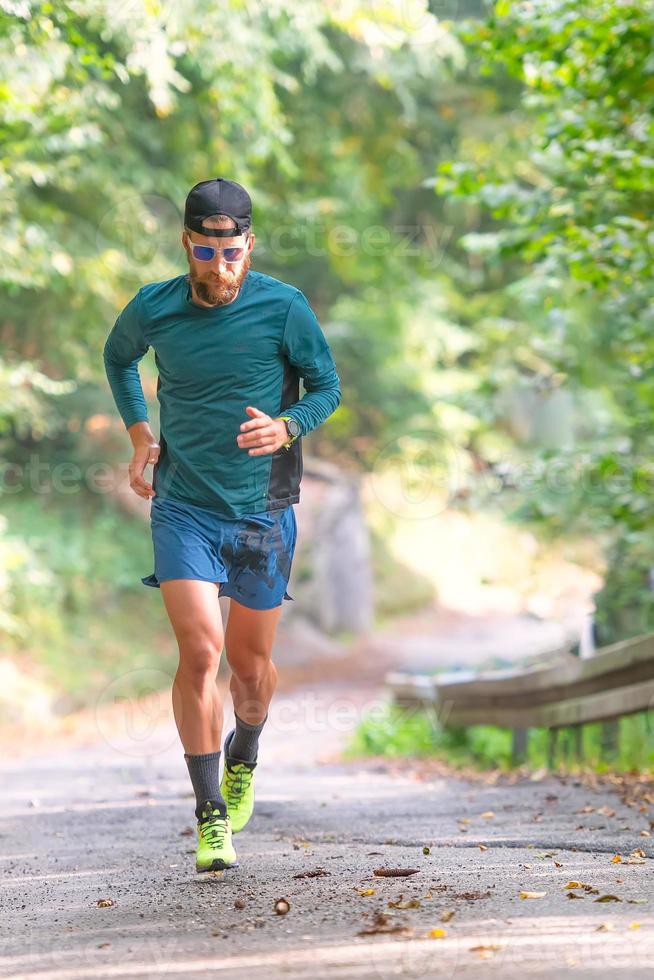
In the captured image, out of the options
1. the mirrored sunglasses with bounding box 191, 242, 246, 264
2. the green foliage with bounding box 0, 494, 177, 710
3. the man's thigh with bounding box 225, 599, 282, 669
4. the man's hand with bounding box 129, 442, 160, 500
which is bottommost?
the man's thigh with bounding box 225, 599, 282, 669

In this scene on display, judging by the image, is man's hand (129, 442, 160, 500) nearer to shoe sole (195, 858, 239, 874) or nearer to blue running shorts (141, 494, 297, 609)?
blue running shorts (141, 494, 297, 609)

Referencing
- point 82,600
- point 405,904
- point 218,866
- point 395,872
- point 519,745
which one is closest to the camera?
point 405,904

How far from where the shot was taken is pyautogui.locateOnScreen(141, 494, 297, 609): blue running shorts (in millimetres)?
4641

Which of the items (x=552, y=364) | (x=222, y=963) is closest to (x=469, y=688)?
(x=552, y=364)

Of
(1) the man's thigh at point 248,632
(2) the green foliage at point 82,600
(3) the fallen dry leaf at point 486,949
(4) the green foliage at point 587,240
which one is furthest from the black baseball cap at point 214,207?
(2) the green foliage at point 82,600

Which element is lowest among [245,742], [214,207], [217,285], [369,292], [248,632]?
[245,742]

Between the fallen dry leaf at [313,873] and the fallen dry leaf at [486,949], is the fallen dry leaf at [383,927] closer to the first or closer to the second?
the fallen dry leaf at [486,949]

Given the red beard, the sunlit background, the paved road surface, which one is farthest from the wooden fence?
the red beard

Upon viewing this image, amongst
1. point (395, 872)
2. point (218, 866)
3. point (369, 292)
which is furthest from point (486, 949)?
point (369, 292)

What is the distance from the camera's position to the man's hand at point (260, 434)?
15.1 ft

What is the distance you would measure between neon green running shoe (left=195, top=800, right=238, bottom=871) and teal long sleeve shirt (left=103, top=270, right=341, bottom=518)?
3.43 ft

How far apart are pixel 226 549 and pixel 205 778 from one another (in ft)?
2.65

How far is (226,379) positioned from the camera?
15.5 ft

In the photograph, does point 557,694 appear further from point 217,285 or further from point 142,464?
point 217,285
